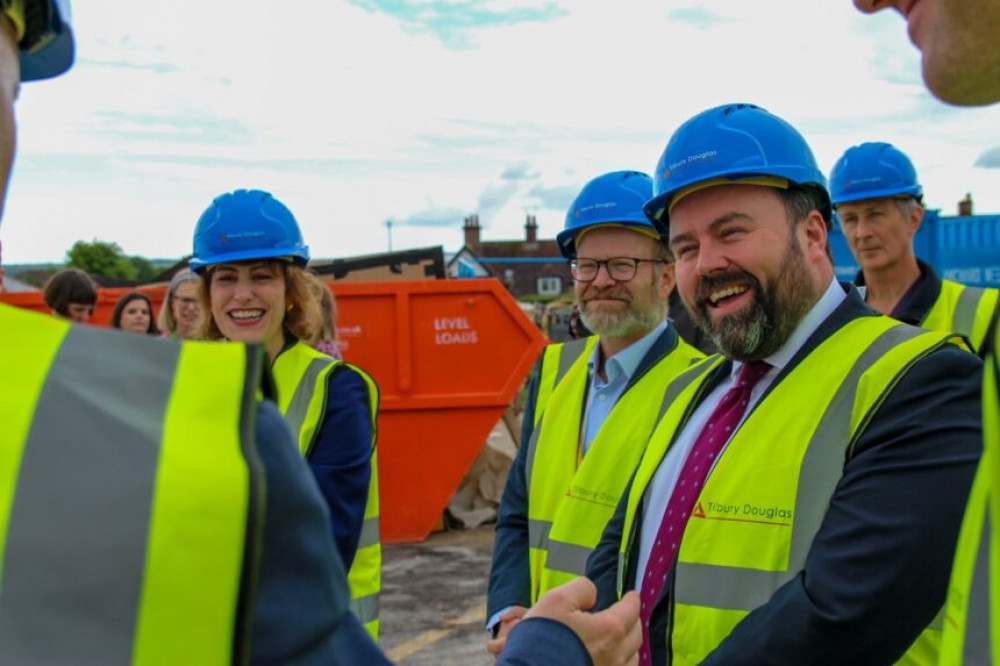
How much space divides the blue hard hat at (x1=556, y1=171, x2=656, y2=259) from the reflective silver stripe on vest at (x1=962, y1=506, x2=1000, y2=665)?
2.48 m

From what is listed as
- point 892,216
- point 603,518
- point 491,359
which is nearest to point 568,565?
point 603,518

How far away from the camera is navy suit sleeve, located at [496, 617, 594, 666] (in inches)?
54.6

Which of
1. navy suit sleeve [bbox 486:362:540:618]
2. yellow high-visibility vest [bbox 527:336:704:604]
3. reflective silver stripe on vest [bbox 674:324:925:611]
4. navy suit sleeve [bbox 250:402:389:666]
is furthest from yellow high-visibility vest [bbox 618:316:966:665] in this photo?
navy suit sleeve [bbox 486:362:540:618]

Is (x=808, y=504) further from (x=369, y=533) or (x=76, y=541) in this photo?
(x=369, y=533)

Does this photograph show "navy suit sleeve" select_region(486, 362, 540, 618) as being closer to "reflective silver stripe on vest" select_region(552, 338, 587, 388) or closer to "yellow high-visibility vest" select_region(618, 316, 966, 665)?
"reflective silver stripe on vest" select_region(552, 338, 587, 388)

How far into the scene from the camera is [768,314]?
7.95ft

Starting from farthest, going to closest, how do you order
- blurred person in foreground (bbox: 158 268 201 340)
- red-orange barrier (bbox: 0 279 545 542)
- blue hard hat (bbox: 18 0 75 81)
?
1. red-orange barrier (bbox: 0 279 545 542)
2. blurred person in foreground (bbox: 158 268 201 340)
3. blue hard hat (bbox: 18 0 75 81)

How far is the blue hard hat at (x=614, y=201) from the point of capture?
3.71 m

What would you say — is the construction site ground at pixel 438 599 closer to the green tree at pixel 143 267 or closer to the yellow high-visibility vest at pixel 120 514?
the yellow high-visibility vest at pixel 120 514

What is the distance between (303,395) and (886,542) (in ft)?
6.86

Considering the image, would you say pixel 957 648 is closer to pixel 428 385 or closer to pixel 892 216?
pixel 892 216

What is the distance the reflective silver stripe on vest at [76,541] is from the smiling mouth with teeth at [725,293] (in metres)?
1.80

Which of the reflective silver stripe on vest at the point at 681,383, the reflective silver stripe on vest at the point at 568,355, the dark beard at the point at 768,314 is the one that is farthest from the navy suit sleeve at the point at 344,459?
the dark beard at the point at 768,314

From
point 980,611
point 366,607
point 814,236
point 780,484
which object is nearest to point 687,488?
point 780,484
